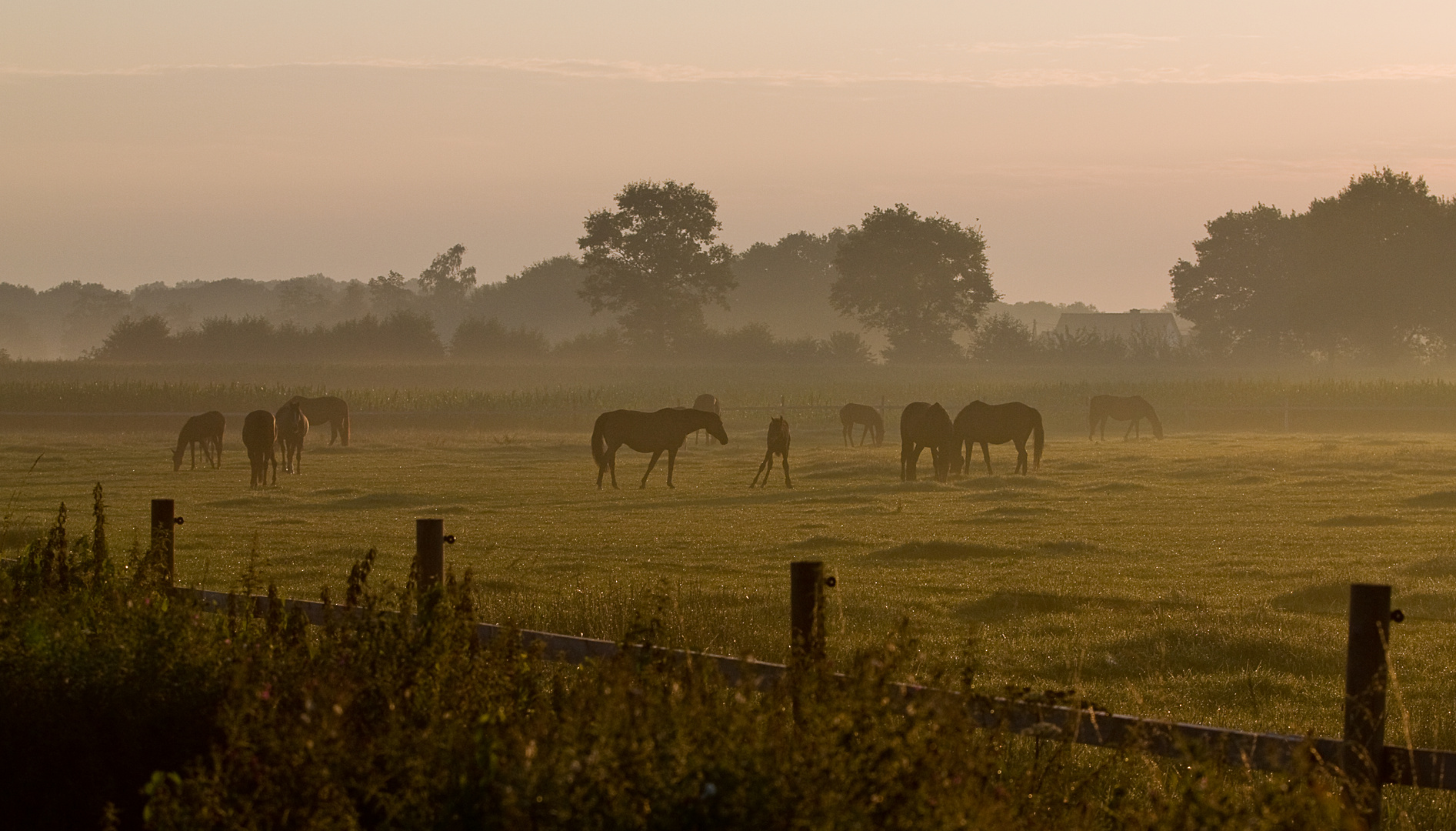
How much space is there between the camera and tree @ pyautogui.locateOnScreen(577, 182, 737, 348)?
91.5 meters

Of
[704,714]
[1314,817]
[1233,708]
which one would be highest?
[704,714]

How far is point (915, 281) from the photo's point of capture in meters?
91.3

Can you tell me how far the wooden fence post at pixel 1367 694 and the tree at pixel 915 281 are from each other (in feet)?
277

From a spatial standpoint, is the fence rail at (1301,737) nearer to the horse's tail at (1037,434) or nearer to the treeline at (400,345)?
the horse's tail at (1037,434)

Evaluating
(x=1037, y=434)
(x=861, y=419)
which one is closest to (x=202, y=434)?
(x=1037, y=434)

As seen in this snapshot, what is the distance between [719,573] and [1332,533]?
841 cm

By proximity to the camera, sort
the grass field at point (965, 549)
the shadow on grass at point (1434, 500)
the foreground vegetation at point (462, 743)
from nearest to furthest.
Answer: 1. the foreground vegetation at point (462, 743)
2. the grass field at point (965, 549)
3. the shadow on grass at point (1434, 500)

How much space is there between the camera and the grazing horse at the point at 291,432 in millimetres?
31266

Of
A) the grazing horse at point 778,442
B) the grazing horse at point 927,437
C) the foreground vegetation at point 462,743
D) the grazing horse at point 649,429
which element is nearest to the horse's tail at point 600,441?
the grazing horse at point 649,429

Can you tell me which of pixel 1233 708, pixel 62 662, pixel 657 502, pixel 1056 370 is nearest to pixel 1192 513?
pixel 657 502

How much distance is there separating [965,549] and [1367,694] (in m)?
11.6

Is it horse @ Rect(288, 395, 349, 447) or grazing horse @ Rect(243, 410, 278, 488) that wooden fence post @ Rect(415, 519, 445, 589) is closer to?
grazing horse @ Rect(243, 410, 278, 488)

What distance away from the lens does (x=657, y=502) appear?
2417 centimetres

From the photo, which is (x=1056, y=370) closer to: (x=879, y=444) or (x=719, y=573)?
(x=879, y=444)
